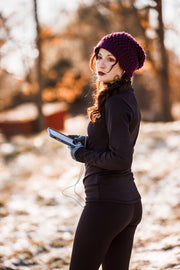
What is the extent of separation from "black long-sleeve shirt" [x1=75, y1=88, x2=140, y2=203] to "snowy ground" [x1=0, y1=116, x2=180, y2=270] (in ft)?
1.70

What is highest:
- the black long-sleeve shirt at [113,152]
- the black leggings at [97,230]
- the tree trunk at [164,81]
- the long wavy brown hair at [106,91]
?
the tree trunk at [164,81]

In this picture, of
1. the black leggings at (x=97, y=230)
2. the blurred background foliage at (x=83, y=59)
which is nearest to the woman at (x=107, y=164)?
the black leggings at (x=97, y=230)

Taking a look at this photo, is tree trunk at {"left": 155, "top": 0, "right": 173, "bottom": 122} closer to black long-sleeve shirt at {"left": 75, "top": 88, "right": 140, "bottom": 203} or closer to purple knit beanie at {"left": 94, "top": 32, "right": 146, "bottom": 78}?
purple knit beanie at {"left": 94, "top": 32, "right": 146, "bottom": 78}

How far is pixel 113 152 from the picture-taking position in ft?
5.58

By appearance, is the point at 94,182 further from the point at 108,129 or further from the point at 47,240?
the point at 47,240

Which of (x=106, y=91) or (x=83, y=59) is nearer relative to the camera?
(x=106, y=91)

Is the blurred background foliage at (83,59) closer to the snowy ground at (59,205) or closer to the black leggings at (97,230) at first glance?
the snowy ground at (59,205)

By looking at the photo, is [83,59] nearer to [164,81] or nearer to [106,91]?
[164,81]

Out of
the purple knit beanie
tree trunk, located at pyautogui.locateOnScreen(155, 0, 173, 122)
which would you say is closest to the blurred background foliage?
→ tree trunk, located at pyautogui.locateOnScreen(155, 0, 173, 122)

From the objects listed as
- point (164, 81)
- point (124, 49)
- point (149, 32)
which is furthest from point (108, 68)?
point (149, 32)

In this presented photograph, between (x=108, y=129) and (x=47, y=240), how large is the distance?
101 inches

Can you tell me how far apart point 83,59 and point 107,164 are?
22938mm

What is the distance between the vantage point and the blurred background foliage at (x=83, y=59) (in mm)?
13559

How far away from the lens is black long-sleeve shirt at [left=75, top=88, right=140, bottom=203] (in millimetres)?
1672
